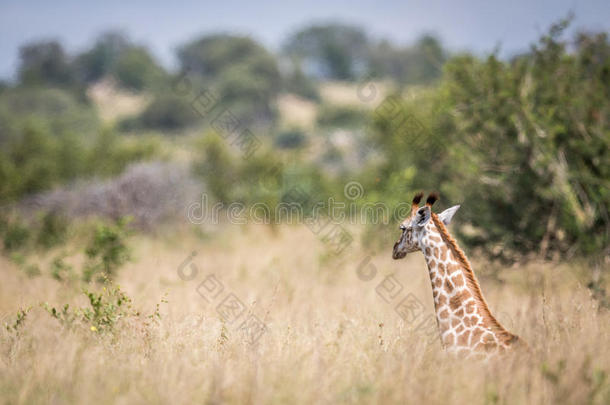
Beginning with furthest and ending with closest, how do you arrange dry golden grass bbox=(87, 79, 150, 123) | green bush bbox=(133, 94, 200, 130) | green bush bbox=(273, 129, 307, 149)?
dry golden grass bbox=(87, 79, 150, 123)
green bush bbox=(133, 94, 200, 130)
green bush bbox=(273, 129, 307, 149)

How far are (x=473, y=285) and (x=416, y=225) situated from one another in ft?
2.67

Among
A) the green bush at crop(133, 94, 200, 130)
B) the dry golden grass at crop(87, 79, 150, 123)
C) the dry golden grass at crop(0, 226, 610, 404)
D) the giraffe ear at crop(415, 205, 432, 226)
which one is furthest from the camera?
the dry golden grass at crop(87, 79, 150, 123)

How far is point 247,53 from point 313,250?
71701 millimetres

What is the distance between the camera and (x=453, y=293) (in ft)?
16.6

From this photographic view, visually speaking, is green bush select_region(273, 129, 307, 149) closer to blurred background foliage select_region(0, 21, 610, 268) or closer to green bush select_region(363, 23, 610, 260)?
blurred background foliage select_region(0, 21, 610, 268)

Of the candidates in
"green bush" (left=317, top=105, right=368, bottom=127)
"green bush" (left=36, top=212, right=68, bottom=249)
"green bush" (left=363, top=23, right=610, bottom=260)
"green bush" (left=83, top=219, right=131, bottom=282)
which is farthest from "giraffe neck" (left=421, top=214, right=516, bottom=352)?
"green bush" (left=317, top=105, right=368, bottom=127)

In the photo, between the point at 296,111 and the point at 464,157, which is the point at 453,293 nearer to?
the point at 464,157

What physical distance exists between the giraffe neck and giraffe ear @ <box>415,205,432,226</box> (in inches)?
4.9

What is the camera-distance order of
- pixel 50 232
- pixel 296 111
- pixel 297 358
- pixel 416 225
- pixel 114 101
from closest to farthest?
1. pixel 297 358
2. pixel 416 225
3. pixel 50 232
4. pixel 114 101
5. pixel 296 111

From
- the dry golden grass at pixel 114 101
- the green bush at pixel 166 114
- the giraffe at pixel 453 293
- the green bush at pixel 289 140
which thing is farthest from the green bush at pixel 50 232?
the dry golden grass at pixel 114 101

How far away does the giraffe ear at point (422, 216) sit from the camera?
5005mm

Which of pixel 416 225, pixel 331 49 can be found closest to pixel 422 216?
pixel 416 225

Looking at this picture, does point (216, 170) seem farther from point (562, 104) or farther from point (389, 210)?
point (562, 104)

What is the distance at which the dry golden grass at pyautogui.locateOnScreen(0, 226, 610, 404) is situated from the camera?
13.5 feet
